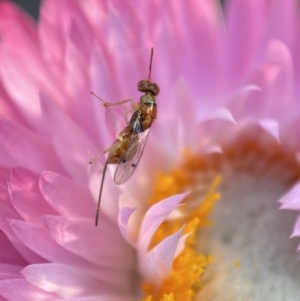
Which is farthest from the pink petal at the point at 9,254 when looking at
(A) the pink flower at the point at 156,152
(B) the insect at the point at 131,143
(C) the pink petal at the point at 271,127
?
(C) the pink petal at the point at 271,127

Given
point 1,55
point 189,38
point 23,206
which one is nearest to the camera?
point 23,206

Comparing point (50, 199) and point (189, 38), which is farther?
point (189, 38)

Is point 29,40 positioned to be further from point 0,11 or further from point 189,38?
point 189,38

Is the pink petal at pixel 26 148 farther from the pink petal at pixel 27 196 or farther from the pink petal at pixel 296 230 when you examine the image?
the pink petal at pixel 296 230

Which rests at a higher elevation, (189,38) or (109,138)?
(189,38)

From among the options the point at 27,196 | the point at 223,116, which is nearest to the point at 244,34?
the point at 223,116

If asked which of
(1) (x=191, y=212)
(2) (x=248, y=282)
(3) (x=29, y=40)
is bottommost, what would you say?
(2) (x=248, y=282)

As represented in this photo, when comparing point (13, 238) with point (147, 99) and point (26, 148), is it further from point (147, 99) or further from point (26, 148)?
point (147, 99)

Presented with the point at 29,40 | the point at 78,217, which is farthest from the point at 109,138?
the point at 29,40

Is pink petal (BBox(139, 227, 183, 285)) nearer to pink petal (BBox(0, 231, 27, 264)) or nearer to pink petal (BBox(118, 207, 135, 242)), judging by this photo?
pink petal (BBox(118, 207, 135, 242))
